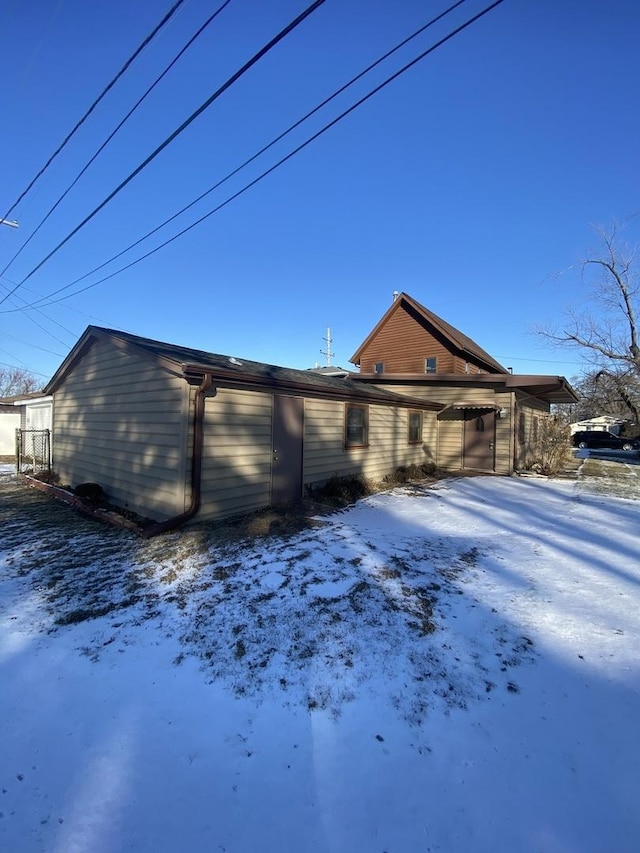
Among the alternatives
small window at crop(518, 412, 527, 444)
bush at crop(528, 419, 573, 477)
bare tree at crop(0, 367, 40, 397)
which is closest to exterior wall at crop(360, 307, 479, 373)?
small window at crop(518, 412, 527, 444)

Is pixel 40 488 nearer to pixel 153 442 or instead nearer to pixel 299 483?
pixel 153 442

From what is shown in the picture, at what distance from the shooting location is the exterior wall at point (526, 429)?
13945 mm

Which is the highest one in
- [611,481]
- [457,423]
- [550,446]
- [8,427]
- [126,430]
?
[457,423]

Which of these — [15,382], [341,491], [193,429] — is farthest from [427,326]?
[15,382]

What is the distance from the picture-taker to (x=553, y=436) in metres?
14.2

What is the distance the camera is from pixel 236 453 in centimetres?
686

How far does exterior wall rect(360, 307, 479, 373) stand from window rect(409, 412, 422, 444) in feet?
23.7

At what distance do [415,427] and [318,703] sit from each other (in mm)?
10994

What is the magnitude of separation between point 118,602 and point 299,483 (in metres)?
4.67

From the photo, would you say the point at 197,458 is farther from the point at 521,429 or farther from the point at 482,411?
the point at 521,429

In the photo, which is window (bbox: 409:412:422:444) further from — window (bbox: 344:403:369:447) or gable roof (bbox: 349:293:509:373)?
gable roof (bbox: 349:293:509:373)

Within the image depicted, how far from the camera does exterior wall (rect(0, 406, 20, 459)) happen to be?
16203 mm

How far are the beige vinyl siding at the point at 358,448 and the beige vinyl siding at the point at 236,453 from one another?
1256 mm

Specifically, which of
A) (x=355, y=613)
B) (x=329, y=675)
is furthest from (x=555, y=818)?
(x=355, y=613)
